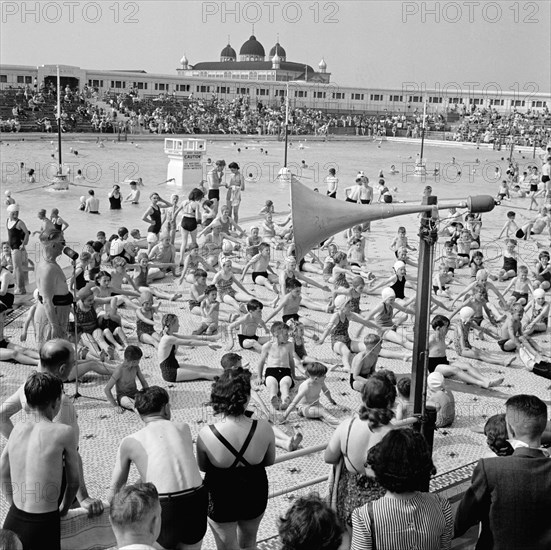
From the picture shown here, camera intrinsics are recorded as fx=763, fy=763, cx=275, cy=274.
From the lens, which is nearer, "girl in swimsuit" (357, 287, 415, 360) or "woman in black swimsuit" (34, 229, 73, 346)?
"woman in black swimsuit" (34, 229, 73, 346)

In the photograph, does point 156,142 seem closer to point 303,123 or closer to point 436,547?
point 303,123

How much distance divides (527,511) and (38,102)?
4708 centimetres

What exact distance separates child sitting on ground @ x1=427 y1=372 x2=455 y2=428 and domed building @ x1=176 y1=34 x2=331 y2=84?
83825mm

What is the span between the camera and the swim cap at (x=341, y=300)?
926 cm

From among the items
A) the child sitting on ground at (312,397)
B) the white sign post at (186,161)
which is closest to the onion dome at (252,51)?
the white sign post at (186,161)

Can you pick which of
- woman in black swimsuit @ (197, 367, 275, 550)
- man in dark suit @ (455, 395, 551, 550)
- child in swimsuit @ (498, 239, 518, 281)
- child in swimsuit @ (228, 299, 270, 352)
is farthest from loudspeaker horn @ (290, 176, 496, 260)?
child in swimsuit @ (498, 239, 518, 281)

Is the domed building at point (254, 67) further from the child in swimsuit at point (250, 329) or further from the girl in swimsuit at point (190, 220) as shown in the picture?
the child in swimsuit at point (250, 329)

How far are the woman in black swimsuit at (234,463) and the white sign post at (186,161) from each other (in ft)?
69.1

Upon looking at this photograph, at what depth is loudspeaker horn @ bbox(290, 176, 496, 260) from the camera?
4035 mm

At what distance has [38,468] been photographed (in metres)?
3.60

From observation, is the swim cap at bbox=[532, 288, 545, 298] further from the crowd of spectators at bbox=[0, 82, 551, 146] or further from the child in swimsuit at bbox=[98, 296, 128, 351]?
the crowd of spectators at bbox=[0, 82, 551, 146]

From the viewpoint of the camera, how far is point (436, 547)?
10.00ft

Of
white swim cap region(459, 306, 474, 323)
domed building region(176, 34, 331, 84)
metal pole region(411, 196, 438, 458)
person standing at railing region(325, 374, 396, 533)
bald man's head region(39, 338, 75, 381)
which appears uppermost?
domed building region(176, 34, 331, 84)

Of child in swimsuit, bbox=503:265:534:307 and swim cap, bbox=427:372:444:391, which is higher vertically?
child in swimsuit, bbox=503:265:534:307
